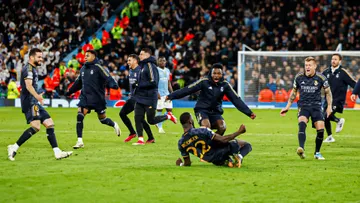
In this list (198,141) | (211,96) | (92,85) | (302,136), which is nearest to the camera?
(198,141)

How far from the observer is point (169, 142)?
17.1m

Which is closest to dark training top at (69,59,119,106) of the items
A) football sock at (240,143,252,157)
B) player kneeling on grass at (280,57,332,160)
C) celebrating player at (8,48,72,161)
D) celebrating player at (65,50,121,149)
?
celebrating player at (65,50,121,149)

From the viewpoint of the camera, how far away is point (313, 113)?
44.8ft

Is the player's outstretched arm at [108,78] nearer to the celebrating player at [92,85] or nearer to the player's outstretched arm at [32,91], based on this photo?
the celebrating player at [92,85]

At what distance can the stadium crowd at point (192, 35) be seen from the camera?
113 feet

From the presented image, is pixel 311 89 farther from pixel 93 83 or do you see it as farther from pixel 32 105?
pixel 32 105

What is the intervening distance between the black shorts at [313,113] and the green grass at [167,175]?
0.87 meters

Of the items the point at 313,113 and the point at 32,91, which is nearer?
the point at 32,91

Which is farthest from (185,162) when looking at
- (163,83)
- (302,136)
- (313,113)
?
(163,83)

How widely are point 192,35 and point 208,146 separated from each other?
85.7 feet

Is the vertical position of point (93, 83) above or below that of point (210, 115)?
above

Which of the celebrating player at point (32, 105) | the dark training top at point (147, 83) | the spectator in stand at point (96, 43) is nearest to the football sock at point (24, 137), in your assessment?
the celebrating player at point (32, 105)

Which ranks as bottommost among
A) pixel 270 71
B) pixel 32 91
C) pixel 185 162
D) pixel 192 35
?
pixel 270 71

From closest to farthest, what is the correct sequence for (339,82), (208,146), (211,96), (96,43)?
1. (208,146)
2. (211,96)
3. (339,82)
4. (96,43)
